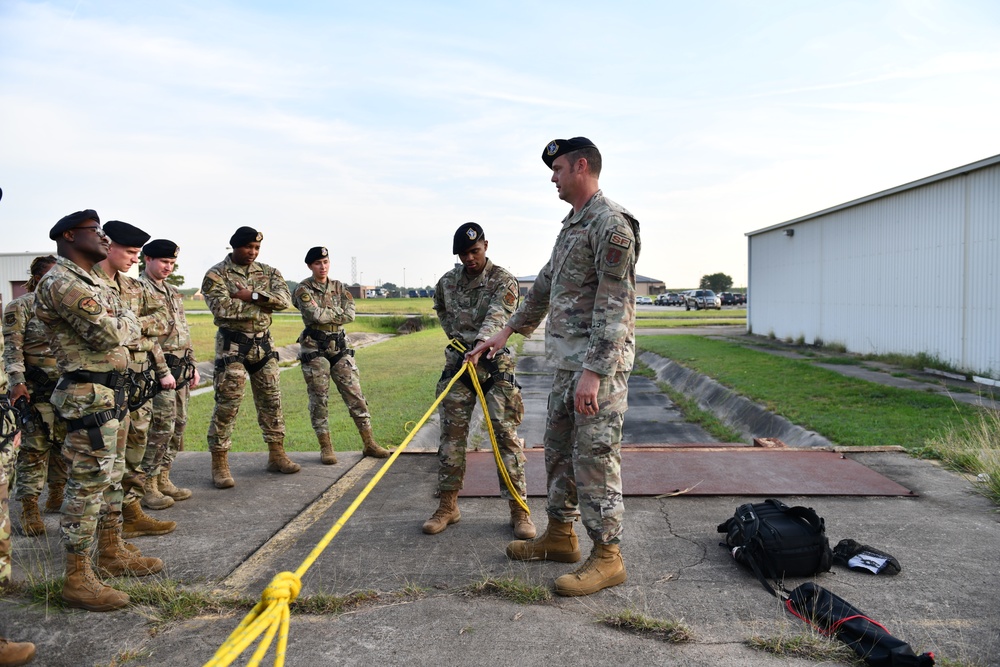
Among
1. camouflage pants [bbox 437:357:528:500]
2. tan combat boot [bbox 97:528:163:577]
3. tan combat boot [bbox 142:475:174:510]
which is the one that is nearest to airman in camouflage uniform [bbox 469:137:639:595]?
camouflage pants [bbox 437:357:528:500]

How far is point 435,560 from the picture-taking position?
13.3 ft

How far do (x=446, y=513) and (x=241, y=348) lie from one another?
256 centimetres

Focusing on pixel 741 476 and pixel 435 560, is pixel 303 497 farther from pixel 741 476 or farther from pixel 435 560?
pixel 741 476

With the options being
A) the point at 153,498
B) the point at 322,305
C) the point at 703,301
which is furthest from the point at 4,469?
the point at 703,301

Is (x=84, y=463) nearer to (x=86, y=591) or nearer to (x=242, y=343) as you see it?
(x=86, y=591)

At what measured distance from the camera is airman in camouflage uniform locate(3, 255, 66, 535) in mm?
4719

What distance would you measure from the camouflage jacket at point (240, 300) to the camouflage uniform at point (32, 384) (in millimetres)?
1290

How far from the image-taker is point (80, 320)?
3.58 meters

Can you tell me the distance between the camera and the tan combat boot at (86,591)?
137 inches

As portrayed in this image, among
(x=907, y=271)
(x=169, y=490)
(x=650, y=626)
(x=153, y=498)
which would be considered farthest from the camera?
(x=907, y=271)

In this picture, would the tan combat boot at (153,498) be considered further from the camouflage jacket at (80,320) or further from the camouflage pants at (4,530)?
the camouflage pants at (4,530)

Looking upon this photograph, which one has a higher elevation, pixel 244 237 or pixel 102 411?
pixel 244 237

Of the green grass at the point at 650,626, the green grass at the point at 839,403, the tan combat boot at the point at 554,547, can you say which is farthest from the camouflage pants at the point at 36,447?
the green grass at the point at 839,403

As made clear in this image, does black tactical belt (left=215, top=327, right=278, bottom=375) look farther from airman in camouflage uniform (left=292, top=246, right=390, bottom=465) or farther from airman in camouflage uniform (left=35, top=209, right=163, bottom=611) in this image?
airman in camouflage uniform (left=35, top=209, right=163, bottom=611)
